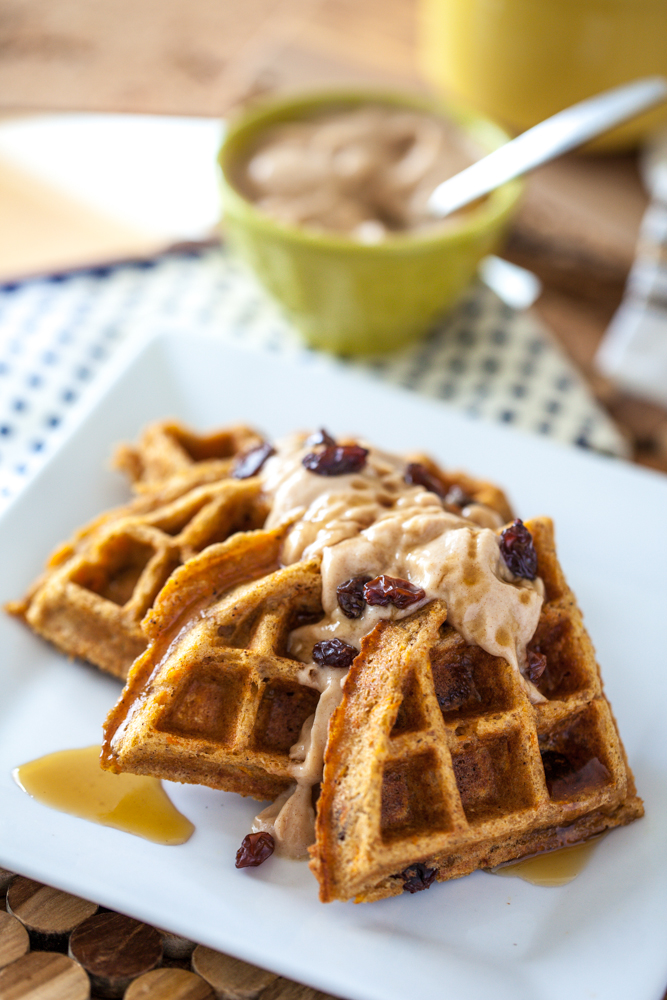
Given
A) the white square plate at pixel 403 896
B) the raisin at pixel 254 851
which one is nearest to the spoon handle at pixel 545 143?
the white square plate at pixel 403 896

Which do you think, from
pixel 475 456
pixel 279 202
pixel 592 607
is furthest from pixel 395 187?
pixel 592 607

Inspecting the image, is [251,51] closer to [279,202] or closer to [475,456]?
[279,202]

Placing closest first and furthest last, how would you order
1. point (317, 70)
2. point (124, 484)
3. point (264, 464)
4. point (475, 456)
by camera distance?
point (264, 464) → point (124, 484) → point (475, 456) → point (317, 70)

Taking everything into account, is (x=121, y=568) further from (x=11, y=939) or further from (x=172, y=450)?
(x=11, y=939)

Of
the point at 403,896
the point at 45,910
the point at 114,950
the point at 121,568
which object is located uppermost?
the point at 121,568

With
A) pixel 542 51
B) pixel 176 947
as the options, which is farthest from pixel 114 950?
pixel 542 51

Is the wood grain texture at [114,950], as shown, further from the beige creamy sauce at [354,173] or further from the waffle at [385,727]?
the beige creamy sauce at [354,173]
